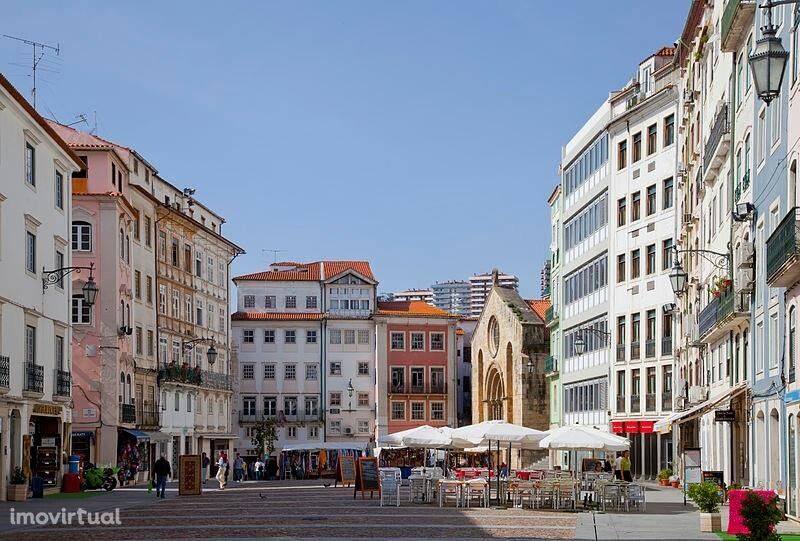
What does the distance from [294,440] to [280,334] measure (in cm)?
799

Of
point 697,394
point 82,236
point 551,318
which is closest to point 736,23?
point 697,394

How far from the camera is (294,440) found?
98.8 meters

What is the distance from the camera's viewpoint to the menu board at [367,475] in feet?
132

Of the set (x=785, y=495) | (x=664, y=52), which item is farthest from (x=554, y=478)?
(x=664, y=52)

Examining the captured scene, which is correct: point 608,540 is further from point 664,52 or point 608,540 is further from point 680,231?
point 664,52

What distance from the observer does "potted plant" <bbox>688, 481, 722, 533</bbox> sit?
25.3 meters

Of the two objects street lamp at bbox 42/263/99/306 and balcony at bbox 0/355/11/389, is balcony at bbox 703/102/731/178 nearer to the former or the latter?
street lamp at bbox 42/263/99/306

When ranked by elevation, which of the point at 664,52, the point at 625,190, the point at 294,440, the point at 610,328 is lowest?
the point at 294,440

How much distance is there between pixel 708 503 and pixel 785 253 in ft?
17.2

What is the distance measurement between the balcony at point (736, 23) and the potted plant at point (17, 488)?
23.8 meters

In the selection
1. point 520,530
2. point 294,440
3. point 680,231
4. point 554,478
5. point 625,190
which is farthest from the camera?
point 294,440

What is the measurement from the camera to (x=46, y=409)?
43.7 m

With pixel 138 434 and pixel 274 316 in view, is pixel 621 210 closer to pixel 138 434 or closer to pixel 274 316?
pixel 138 434

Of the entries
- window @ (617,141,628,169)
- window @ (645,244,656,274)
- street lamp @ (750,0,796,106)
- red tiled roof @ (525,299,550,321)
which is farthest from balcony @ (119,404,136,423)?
street lamp @ (750,0,796,106)
